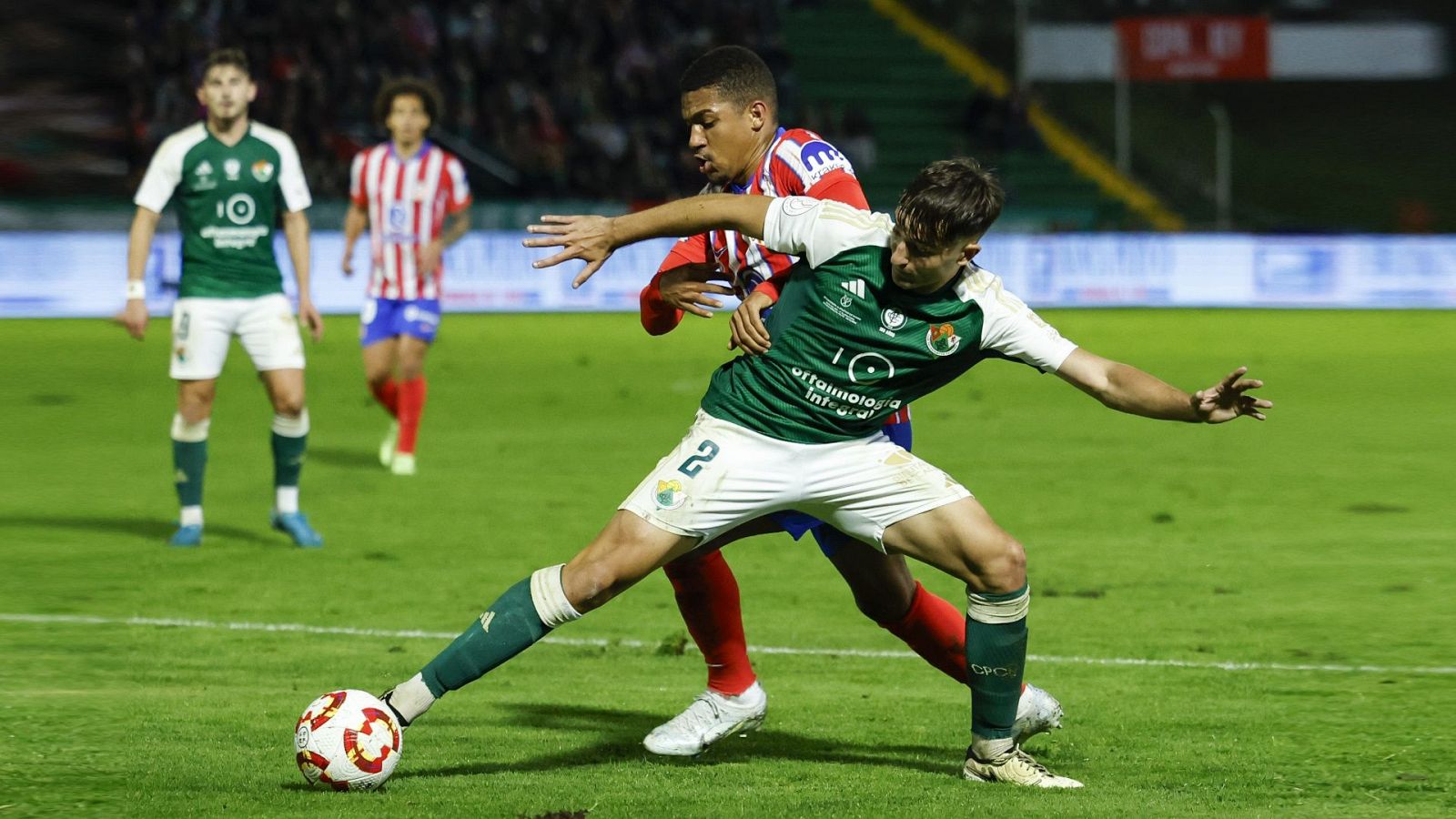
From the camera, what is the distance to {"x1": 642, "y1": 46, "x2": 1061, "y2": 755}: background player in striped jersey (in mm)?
5270

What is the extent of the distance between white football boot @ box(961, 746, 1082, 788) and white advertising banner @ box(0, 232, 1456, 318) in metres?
18.0

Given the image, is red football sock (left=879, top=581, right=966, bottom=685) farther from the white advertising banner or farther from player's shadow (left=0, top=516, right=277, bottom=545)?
the white advertising banner

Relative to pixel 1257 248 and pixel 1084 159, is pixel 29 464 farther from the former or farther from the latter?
pixel 1084 159

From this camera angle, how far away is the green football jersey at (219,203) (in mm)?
8773

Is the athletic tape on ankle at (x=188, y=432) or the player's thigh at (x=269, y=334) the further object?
the athletic tape on ankle at (x=188, y=432)

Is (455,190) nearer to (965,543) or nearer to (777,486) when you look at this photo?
(777,486)

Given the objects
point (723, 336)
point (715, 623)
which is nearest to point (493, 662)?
point (715, 623)

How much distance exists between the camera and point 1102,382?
4789 millimetres

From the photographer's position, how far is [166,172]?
8.77m

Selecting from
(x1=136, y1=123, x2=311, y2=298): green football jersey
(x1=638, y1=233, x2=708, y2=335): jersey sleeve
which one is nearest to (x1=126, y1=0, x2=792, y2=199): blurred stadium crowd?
(x1=136, y1=123, x2=311, y2=298): green football jersey

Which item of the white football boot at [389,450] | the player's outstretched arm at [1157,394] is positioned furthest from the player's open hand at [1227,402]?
the white football boot at [389,450]

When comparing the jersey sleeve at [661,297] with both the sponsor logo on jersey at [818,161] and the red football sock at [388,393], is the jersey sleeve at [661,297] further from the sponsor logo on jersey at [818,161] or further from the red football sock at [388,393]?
the red football sock at [388,393]

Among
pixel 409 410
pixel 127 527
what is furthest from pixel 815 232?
pixel 409 410

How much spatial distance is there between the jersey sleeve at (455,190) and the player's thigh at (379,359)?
3.08ft
